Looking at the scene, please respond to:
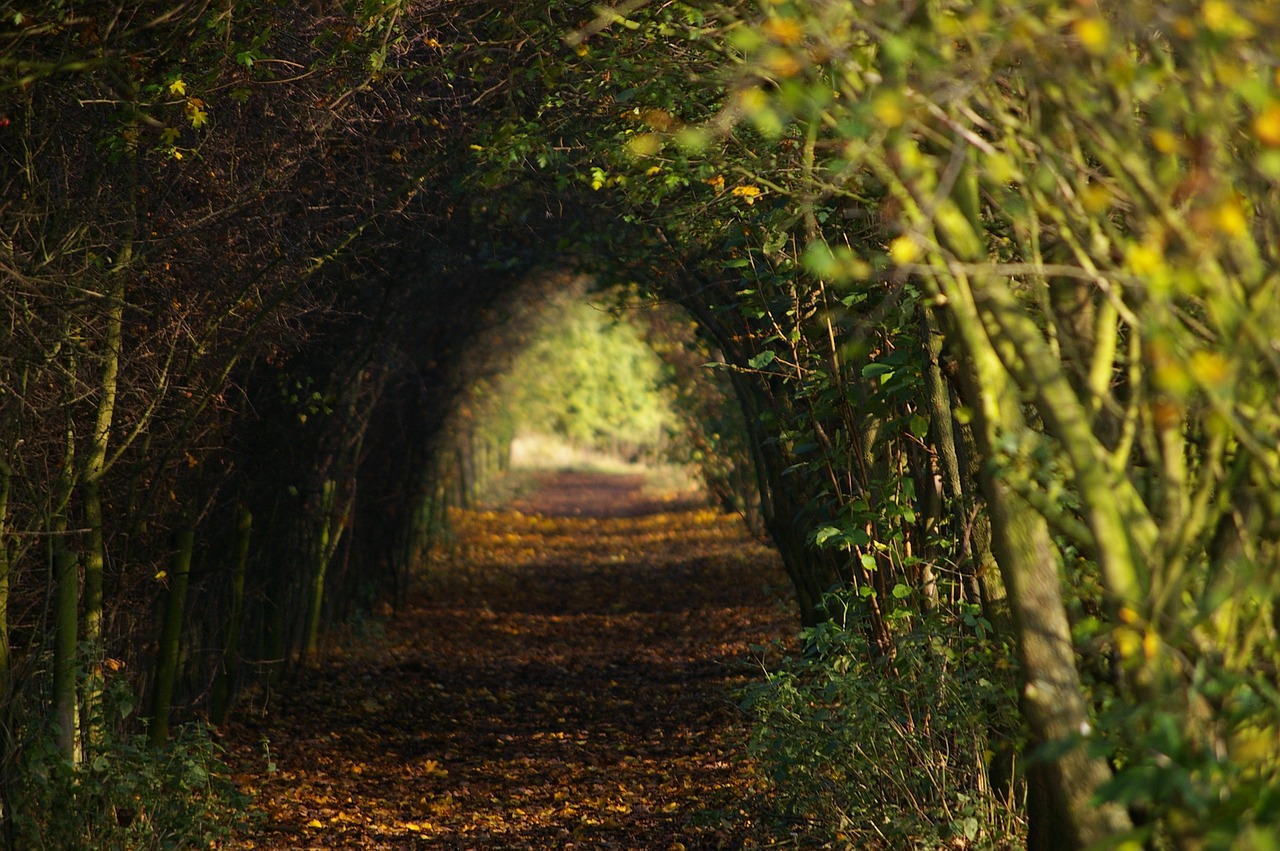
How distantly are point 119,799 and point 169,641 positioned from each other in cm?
146

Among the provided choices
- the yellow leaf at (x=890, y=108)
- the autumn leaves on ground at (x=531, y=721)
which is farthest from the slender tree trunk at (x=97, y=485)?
the yellow leaf at (x=890, y=108)

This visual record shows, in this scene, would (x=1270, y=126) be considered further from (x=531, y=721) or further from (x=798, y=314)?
(x=531, y=721)

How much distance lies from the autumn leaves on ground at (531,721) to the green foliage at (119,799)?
0.69m

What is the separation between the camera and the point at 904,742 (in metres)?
4.55

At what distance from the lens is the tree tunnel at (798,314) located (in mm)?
1957

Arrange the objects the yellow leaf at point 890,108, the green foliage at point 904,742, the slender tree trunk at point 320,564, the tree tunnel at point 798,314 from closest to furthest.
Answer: the yellow leaf at point 890,108
the tree tunnel at point 798,314
the green foliage at point 904,742
the slender tree trunk at point 320,564

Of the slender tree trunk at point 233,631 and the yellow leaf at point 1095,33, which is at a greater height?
the yellow leaf at point 1095,33

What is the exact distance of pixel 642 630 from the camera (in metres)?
12.3

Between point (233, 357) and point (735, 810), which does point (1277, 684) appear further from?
point (233, 357)

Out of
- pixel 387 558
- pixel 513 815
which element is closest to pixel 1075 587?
pixel 513 815

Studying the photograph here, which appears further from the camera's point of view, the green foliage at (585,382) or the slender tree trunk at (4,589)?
the green foliage at (585,382)

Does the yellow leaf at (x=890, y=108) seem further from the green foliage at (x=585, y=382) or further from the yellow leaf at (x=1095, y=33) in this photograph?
the green foliage at (x=585, y=382)

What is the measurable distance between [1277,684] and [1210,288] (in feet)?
2.92

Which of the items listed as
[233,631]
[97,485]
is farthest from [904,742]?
[233,631]
